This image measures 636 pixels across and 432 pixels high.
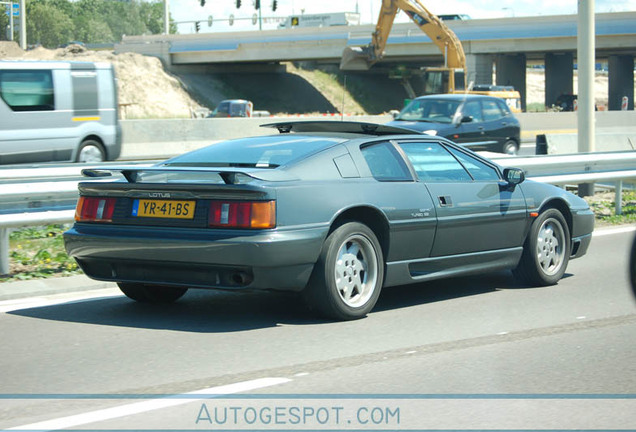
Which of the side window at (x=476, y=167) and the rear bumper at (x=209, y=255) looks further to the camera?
the side window at (x=476, y=167)

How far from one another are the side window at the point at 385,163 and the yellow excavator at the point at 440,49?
2507cm

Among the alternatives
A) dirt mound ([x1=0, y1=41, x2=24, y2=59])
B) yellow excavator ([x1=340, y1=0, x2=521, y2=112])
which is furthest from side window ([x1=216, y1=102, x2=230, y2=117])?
dirt mound ([x1=0, y1=41, x2=24, y2=59])

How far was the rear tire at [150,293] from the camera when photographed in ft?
24.2

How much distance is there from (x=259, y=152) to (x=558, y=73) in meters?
74.6

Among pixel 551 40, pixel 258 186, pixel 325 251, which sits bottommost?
pixel 325 251

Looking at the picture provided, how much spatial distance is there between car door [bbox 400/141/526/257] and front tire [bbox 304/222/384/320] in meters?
0.73

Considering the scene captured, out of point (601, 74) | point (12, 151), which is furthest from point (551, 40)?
point (601, 74)

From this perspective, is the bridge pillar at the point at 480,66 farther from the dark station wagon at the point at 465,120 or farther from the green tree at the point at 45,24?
the green tree at the point at 45,24

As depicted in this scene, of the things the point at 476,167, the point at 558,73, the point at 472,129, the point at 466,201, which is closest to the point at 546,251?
the point at 476,167

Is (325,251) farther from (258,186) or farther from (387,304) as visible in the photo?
(387,304)

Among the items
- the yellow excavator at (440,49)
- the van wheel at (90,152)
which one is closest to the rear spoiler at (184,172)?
the van wheel at (90,152)

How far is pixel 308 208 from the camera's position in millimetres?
6488

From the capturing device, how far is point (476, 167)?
806cm

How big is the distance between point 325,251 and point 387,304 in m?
1.20
